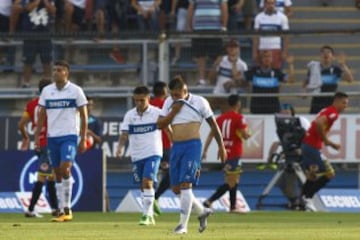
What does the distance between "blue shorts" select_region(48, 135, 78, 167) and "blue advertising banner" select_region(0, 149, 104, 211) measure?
5.13 metres

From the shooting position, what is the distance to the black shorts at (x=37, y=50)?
99.6ft

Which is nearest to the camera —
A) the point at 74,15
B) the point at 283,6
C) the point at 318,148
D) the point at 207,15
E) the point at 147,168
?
the point at 147,168

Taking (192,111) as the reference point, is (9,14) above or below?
above

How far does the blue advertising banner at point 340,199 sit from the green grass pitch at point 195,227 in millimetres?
1823

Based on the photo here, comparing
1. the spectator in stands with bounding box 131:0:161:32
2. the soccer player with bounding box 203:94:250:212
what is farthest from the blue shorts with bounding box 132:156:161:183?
the spectator in stands with bounding box 131:0:161:32

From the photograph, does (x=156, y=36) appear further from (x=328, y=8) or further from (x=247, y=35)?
(x=328, y=8)

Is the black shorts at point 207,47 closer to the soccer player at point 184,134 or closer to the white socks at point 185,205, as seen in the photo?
the soccer player at point 184,134

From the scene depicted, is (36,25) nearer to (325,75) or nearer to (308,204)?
(325,75)

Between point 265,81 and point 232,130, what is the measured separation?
2243mm

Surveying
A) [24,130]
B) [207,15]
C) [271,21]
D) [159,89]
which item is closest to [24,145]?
[24,130]

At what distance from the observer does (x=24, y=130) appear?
27375 mm

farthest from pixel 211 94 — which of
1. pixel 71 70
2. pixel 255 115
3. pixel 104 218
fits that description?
pixel 104 218

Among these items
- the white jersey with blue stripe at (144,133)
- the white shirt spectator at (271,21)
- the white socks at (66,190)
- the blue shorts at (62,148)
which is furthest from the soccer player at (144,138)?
the white shirt spectator at (271,21)

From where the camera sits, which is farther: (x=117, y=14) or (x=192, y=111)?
(x=117, y=14)
